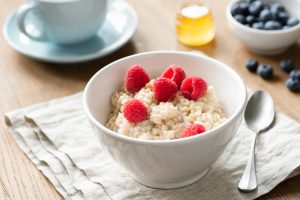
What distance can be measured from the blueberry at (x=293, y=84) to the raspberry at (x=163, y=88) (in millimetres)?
430

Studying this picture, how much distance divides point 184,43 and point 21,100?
1.70 ft

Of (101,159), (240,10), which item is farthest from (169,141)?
(240,10)

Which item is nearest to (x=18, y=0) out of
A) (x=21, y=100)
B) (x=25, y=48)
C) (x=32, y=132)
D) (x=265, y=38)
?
(x=25, y=48)

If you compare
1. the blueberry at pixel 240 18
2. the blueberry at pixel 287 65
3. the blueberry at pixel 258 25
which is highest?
the blueberry at pixel 240 18

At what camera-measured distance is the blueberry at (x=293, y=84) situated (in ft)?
4.27

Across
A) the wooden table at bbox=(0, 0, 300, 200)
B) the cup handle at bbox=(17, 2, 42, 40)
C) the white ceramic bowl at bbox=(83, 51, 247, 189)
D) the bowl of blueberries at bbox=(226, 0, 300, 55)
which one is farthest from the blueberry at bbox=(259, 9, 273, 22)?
the cup handle at bbox=(17, 2, 42, 40)

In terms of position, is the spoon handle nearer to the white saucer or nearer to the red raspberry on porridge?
the red raspberry on porridge

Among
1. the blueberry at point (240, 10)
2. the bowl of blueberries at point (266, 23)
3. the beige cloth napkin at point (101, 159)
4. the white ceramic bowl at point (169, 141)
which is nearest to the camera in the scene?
the white ceramic bowl at point (169, 141)

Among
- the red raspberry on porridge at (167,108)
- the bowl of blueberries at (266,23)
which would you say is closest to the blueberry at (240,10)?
the bowl of blueberries at (266,23)

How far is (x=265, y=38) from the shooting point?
4.66 ft

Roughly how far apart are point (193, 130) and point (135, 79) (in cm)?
21

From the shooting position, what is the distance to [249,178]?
1.00m

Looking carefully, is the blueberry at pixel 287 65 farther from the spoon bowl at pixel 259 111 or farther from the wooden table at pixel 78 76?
the spoon bowl at pixel 259 111

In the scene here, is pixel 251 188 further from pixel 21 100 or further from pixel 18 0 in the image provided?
pixel 18 0
